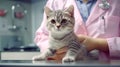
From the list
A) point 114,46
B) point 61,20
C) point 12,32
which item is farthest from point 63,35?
point 12,32

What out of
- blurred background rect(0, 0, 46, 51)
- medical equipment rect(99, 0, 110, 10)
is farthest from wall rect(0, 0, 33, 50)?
medical equipment rect(99, 0, 110, 10)

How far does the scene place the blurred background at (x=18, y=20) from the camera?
11.0ft

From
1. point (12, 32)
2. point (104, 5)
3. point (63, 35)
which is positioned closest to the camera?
point (63, 35)

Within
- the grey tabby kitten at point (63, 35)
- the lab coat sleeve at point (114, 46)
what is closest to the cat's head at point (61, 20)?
the grey tabby kitten at point (63, 35)

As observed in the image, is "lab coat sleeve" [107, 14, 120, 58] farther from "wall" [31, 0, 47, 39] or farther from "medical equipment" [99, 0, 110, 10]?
"wall" [31, 0, 47, 39]

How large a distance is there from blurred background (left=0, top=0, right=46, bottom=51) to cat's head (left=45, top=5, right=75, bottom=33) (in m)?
2.56

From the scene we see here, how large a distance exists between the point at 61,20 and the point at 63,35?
0.04 metres

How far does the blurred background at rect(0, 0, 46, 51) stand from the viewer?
336 centimetres

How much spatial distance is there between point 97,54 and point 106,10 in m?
0.17

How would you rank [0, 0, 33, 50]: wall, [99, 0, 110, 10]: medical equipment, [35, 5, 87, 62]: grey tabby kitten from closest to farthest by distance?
[35, 5, 87, 62]: grey tabby kitten, [99, 0, 110, 10]: medical equipment, [0, 0, 33, 50]: wall

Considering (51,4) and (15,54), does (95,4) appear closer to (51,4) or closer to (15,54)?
(51,4)

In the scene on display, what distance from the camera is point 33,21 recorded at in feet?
11.5

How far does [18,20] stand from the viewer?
11.2ft

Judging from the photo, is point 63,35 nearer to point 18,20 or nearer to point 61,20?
point 61,20
